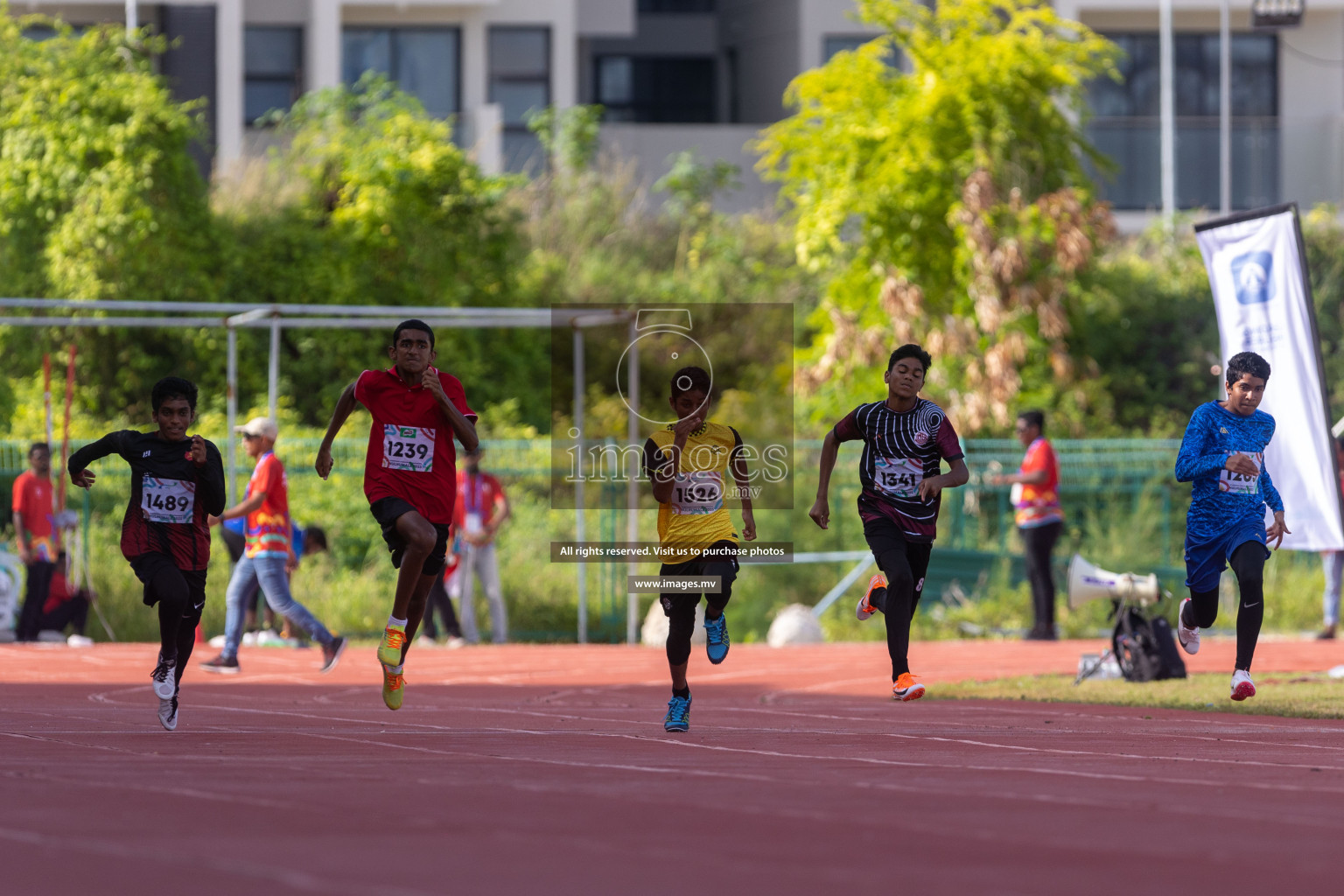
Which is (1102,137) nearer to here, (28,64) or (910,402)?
(28,64)

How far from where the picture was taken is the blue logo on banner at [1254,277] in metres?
12.2

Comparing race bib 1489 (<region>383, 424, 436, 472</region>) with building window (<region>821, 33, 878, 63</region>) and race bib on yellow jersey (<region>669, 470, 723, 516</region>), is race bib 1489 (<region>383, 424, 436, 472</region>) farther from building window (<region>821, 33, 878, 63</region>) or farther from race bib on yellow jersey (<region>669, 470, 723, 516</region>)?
building window (<region>821, 33, 878, 63</region>)

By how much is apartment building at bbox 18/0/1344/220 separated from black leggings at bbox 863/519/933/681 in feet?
68.6

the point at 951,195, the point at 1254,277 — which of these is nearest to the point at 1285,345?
the point at 1254,277

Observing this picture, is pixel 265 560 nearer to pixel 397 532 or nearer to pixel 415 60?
pixel 397 532

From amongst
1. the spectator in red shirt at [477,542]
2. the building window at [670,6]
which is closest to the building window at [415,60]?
the building window at [670,6]

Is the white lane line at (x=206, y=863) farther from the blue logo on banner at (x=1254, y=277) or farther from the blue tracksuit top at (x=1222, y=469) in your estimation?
the blue logo on banner at (x=1254, y=277)

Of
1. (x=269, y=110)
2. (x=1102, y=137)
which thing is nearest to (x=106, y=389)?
(x=269, y=110)

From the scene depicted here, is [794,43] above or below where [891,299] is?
above

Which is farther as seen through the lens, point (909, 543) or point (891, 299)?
point (891, 299)

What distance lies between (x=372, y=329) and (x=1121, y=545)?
10.8m

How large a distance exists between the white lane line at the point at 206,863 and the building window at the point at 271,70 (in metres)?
25.9

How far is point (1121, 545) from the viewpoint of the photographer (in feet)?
67.2

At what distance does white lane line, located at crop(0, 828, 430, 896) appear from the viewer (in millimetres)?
4609
